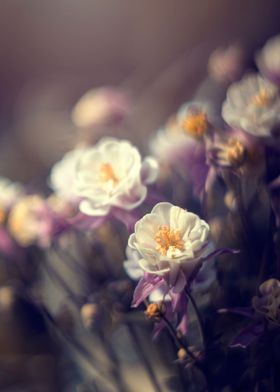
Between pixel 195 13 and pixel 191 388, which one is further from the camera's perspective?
pixel 195 13

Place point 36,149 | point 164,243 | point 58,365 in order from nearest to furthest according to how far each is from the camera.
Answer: point 164,243 < point 58,365 < point 36,149

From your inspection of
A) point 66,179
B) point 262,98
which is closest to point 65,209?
point 66,179

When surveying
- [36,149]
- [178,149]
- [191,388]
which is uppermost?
[36,149]

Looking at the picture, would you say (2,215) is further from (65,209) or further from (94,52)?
(94,52)

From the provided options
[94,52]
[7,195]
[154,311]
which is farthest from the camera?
[94,52]

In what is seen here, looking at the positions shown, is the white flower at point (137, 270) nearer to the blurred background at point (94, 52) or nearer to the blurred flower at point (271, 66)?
the blurred flower at point (271, 66)

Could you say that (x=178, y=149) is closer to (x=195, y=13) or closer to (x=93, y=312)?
(x=93, y=312)

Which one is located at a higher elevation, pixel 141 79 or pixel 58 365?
pixel 141 79

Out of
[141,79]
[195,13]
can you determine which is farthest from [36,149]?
[195,13]
